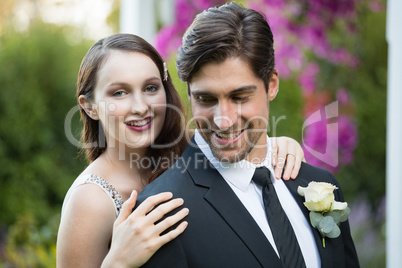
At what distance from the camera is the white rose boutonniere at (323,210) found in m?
2.05

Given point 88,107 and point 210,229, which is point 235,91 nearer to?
point 210,229

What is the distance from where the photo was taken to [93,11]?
1007 cm

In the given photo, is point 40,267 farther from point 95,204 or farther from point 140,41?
point 140,41

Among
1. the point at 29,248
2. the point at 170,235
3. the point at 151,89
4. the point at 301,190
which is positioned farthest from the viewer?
the point at 29,248

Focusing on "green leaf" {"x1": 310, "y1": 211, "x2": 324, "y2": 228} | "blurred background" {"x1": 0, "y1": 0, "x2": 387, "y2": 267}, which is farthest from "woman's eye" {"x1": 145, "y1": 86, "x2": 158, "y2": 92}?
"blurred background" {"x1": 0, "y1": 0, "x2": 387, "y2": 267}

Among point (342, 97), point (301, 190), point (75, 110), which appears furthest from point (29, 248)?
point (342, 97)

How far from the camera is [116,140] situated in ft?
8.54

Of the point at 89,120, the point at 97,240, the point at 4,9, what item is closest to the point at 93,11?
the point at 4,9

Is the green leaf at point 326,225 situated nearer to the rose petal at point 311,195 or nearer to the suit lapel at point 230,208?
the rose petal at point 311,195

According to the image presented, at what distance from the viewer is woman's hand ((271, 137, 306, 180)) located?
234 cm

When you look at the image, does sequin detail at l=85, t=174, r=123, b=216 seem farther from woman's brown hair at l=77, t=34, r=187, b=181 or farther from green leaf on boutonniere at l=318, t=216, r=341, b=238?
green leaf on boutonniere at l=318, t=216, r=341, b=238

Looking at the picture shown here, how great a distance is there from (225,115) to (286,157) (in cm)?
64

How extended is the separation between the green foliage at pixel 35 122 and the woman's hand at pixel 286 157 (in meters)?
4.85

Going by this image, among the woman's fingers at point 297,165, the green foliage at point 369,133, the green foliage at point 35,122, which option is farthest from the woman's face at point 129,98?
the green foliage at point 369,133
